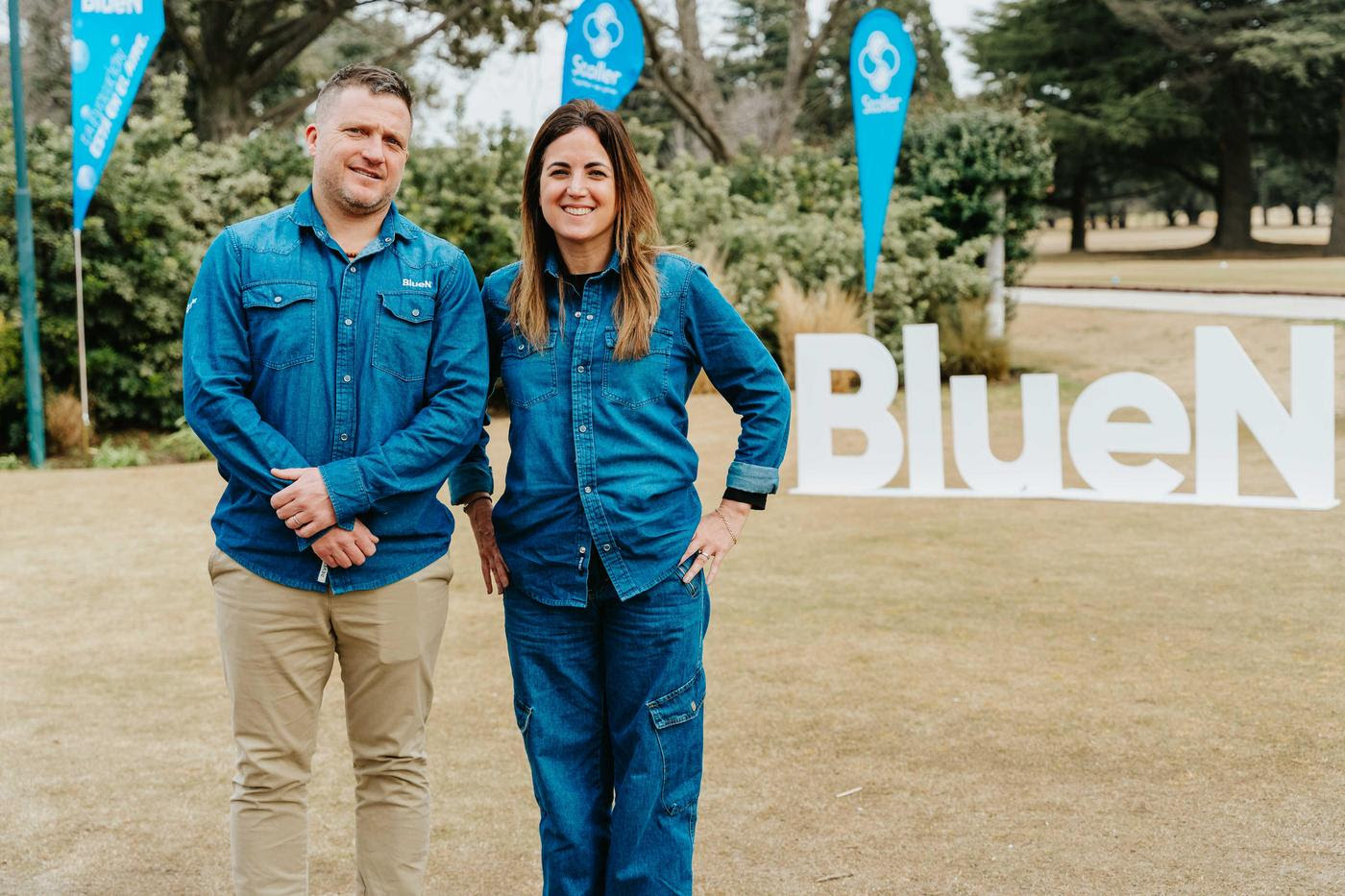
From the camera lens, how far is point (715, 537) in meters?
2.87

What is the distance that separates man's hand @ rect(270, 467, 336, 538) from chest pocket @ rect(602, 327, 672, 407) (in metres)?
0.59

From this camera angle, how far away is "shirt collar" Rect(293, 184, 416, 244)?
2.79m

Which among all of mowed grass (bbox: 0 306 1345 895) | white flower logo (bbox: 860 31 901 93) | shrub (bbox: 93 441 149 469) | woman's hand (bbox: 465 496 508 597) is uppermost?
white flower logo (bbox: 860 31 901 93)

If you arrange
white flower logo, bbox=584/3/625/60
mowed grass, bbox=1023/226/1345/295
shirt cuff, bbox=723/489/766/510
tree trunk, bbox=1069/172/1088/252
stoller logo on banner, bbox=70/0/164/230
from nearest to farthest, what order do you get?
1. shirt cuff, bbox=723/489/766/510
2. stoller logo on banner, bbox=70/0/164/230
3. white flower logo, bbox=584/3/625/60
4. mowed grass, bbox=1023/226/1345/295
5. tree trunk, bbox=1069/172/1088/252

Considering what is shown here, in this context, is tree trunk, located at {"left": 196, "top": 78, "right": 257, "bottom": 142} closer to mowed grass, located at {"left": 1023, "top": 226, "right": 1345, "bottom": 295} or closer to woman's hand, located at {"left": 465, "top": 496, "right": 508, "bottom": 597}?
mowed grass, located at {"left": 1023, "top": 226, "right": 1345, "bottom": 295}

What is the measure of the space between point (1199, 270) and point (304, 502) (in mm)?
31589

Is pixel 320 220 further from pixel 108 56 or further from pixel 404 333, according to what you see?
pixel 108 56

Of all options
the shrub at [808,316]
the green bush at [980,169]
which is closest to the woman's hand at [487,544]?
the shrub at [808,316]

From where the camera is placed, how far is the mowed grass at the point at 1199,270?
25.6m

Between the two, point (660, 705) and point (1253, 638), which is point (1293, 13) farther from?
point (660, 705)

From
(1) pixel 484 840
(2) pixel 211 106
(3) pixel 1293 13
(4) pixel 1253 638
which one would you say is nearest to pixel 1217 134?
(3) pixel 1293 13

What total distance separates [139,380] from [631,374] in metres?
11.0

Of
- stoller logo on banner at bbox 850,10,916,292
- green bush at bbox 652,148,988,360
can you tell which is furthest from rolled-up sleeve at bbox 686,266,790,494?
green bush at bbox 652,148,988,360

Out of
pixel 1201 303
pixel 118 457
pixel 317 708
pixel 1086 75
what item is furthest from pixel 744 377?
pixel 1086 75
